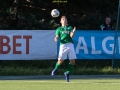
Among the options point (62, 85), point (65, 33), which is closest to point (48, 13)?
point (65, 33)

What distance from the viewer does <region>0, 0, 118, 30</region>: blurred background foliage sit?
869 inches

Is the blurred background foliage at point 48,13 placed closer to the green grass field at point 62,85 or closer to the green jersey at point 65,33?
the green jersey at point 65,33

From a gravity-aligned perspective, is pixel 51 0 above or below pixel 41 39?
above

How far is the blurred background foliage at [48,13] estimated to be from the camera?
22078mm

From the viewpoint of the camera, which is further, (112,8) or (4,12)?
(112,8)

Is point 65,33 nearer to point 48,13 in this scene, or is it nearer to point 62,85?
point 62,85

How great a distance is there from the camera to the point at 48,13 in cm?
2508

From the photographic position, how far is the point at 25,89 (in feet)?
41.7

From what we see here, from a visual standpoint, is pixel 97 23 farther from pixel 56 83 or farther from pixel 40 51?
pixel 56 83

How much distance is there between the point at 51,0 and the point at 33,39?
261 inches

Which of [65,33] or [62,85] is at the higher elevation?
[65,33]

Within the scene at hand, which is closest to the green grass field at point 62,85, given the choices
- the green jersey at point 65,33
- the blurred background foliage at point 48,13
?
the green jersey at point 65,33

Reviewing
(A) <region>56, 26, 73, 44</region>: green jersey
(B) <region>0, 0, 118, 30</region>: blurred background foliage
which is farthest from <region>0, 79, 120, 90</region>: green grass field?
(B) <region>0, 0, 118, 30</region>: blurred background foliage

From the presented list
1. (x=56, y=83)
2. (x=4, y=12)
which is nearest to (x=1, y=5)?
(x=4, y=12)
